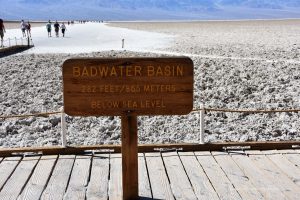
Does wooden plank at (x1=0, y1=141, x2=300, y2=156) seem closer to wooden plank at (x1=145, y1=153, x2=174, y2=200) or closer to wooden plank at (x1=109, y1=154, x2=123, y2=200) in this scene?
wooden plank at (x1=145, y1=153, x2=174, y2=200)

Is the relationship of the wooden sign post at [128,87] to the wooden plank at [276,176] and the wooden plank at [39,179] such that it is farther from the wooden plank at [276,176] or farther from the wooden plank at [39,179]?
the wooden plank at [276,176]

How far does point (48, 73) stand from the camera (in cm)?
2380

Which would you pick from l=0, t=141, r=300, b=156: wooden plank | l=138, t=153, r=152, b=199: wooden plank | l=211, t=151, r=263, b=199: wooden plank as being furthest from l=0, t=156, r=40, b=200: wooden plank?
l=211, t=151, r=263, b=199: wooden plank

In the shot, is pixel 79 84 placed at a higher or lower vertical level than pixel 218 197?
higher

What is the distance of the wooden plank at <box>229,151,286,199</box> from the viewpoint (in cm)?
640

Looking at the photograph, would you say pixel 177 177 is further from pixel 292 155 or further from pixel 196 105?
pixel 196 105

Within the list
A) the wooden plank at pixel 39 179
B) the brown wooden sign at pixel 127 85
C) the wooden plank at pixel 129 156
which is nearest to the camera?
the brown wooden sign at pixel 127 85

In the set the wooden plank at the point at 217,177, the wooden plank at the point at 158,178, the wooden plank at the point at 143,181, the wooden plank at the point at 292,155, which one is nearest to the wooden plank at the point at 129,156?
the wooden plank at the point at 143,181

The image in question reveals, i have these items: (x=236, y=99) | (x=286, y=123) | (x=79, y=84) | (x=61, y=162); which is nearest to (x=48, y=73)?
(x=236, y=99)

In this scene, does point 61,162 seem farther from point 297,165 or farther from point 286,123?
point 286,123

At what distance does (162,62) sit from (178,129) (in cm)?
849

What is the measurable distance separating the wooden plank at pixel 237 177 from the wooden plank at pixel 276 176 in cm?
32

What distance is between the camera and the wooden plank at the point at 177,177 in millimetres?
6410

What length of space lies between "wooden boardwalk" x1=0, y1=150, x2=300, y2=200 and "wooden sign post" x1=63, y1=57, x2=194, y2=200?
106 cm
